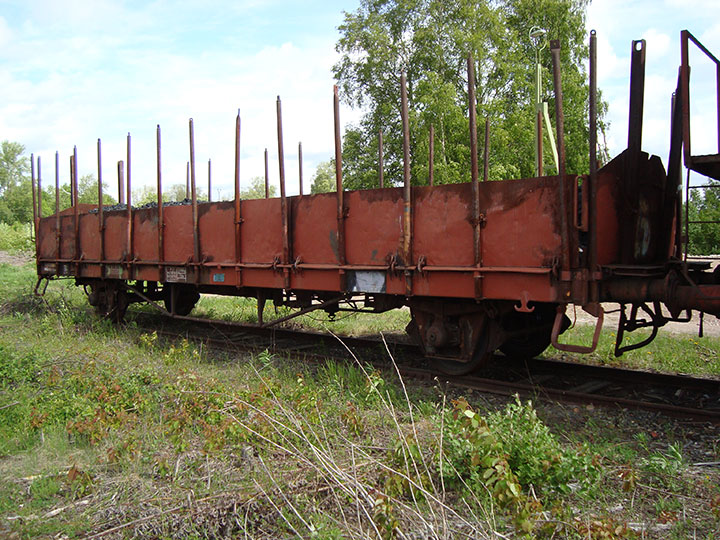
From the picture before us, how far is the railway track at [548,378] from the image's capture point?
569cm

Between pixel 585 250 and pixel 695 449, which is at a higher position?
pixel 585 250

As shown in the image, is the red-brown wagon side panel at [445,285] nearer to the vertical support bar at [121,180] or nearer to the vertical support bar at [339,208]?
the vertical support bar at [339,208]

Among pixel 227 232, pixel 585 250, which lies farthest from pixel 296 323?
pixel 585 250

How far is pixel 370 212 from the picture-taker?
6.62 metres

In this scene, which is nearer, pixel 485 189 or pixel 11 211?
pixel 485 189

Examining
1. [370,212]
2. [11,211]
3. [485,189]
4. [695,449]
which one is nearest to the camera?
[695,449]

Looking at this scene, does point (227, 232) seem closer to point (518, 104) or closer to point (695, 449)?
point (695, 449)

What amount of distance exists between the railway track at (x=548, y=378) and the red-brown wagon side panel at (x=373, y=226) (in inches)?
47.6

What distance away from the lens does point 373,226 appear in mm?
6602

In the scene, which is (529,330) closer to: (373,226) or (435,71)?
(373,226)

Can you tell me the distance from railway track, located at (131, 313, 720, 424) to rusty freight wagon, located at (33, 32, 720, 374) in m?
0.33

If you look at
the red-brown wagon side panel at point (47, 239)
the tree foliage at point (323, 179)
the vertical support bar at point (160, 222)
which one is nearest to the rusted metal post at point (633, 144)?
the vertical support bar at point (160, 222)

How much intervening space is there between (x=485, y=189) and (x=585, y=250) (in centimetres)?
117

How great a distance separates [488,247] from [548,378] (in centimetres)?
209
